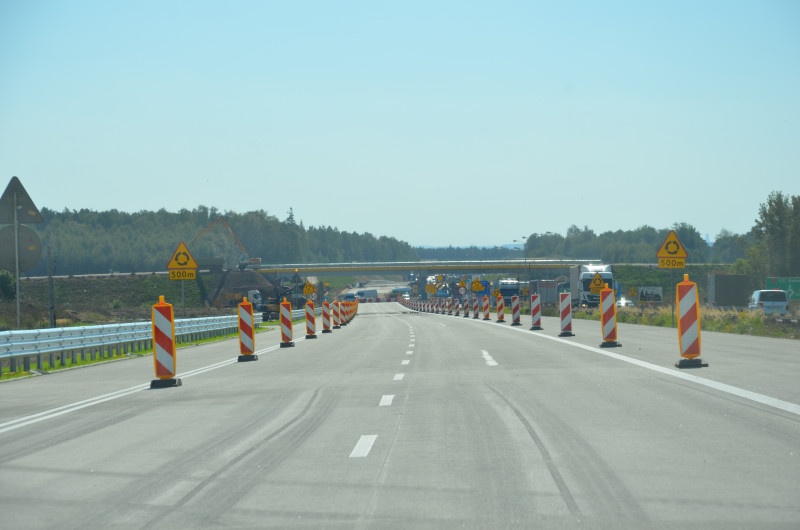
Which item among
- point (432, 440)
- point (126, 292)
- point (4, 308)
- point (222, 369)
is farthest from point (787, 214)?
point (432, 440)

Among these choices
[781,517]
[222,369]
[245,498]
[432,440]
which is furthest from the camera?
[222,369]

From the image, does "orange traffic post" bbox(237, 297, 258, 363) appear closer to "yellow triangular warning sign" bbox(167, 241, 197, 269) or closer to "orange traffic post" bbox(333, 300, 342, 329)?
"yellow triangular warning sign" bbox(167, 241, 197, 269)

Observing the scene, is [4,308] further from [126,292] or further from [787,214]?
[787,214]

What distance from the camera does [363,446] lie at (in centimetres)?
921

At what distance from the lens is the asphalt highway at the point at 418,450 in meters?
6.55

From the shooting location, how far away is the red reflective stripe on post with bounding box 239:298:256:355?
2303 cm

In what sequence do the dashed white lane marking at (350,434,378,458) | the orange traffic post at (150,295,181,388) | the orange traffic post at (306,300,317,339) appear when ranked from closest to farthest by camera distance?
the dashed white lane marking at (350,434,378,458) → the orange traffic post at (150,295,181,388) → the orange traffic post at (306,300,317,339)

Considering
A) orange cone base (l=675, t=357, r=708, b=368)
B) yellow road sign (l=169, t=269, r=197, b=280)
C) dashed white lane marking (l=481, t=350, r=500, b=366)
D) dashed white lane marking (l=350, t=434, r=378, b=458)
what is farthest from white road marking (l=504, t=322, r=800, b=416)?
yellow road sign (l=169, t=269, r=197, b=280)

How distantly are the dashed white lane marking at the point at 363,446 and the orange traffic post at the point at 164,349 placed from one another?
Answer: 7.34m

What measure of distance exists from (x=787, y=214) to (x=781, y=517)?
115 meters

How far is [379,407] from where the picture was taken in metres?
12.2

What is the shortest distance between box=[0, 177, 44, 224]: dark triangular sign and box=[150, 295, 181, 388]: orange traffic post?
22.4 feet

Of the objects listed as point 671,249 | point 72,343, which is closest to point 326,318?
point 671,249

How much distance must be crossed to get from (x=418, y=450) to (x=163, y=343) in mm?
8853
